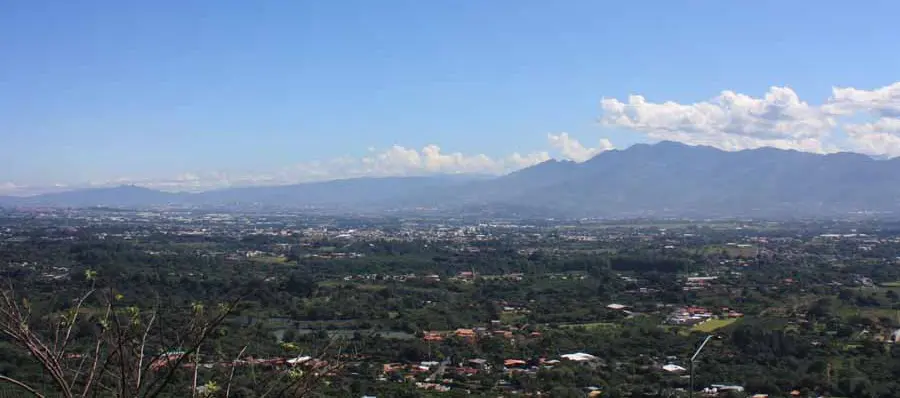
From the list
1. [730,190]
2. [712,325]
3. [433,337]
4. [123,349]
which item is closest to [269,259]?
[433,337]

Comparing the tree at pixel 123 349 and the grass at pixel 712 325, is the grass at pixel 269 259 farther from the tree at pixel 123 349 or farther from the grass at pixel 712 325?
the tree at pixel 123 349

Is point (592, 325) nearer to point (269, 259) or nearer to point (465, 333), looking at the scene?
point (465, 333)

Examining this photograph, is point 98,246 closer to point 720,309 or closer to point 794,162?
point 720,309

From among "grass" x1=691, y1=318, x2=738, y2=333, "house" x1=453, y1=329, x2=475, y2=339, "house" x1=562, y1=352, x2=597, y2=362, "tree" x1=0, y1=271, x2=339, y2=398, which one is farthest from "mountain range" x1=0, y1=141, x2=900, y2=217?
"tree" x1=0, y1=271, x2=339, y2=398

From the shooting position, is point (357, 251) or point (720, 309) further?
point (357, 251)

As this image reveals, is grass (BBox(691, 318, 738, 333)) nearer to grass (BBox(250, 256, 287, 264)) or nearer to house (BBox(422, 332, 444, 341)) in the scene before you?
house (BBox(422, 332, 444, 341))

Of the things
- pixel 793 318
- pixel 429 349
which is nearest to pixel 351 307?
pixel 429 349

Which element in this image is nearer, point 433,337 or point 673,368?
point 673,368

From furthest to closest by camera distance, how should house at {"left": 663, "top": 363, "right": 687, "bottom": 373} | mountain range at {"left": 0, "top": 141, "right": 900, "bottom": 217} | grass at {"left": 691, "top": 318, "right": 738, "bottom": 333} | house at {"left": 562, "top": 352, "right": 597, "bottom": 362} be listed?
1. mountain range at {"left": 0, "top": 141, "right": 900, "bottom": 217}
2. grass at {"left": 691, "top": 318, "right": 738, "bottom": 333}
3. house at {"left": 562, "top": 352, "right": 597, "bottom": 362}
4. house at {"left": 663, "top": 363, "right": 687, "bottom": 373}
